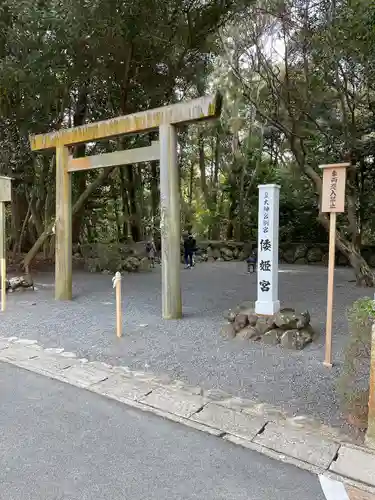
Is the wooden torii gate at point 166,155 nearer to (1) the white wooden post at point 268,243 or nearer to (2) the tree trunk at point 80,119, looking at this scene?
(1) the white wooden post at point 268,243

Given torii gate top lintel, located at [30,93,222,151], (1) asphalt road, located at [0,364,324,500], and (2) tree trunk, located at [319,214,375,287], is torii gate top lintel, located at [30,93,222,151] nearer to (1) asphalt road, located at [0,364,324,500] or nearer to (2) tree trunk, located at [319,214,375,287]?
(1) asphalt road, located at [0,364,324,500]

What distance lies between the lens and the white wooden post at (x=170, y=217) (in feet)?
19.0

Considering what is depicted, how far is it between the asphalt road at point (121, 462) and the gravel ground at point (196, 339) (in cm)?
81

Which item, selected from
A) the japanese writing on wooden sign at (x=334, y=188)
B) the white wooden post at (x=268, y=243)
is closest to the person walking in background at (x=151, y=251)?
the white wooden post at (x=268, y=243)

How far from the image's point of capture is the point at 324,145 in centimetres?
1185

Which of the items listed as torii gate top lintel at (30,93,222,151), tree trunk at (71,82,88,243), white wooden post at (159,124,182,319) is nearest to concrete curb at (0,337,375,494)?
white wooden post at (159,124,182,319)

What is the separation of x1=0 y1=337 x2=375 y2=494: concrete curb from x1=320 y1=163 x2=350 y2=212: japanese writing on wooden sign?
2.25 meters

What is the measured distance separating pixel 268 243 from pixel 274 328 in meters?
1.17

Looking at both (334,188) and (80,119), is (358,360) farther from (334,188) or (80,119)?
(80,119)

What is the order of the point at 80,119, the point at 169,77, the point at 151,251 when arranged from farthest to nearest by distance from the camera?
the point at 151,251, the point at 80,119, the point at 169,77

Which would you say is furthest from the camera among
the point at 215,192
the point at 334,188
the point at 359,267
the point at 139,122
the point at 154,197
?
the point at 215,192

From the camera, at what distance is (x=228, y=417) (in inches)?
116

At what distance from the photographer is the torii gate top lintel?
5.25 metres

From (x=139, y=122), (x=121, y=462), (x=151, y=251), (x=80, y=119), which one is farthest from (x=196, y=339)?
(x=151, y=251)
